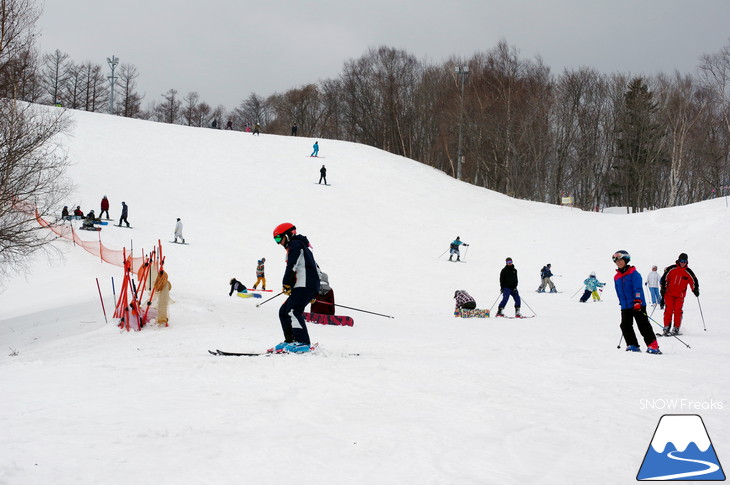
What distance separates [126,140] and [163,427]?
1796 inches

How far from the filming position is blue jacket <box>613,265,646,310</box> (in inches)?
362

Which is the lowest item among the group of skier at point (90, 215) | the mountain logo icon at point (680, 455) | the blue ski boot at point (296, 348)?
the blue ski boot at point (296, 348)

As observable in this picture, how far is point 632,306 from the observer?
9.23m

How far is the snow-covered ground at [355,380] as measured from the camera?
367cm

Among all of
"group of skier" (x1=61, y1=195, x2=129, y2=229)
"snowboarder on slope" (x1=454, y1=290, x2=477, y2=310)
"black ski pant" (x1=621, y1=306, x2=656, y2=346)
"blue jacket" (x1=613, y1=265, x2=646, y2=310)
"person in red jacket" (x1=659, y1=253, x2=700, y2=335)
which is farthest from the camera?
"group of skier" (x1=61, y1=195, x2=129, y2=229)

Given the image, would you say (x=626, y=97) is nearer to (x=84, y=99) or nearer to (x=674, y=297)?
(x=674, y=297)

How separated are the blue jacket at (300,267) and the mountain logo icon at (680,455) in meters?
4.84

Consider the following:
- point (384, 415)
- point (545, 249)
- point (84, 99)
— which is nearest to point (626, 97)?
point (545, 249)

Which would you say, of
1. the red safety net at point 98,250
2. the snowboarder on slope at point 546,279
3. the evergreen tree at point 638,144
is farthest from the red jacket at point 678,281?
the evergreen tree at point 638,144

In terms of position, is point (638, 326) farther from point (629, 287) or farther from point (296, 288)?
point (296, 288)

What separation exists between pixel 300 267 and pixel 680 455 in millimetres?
5242

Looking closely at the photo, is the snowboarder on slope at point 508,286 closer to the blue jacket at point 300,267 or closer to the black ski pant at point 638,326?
the black ski pant at point 638,326

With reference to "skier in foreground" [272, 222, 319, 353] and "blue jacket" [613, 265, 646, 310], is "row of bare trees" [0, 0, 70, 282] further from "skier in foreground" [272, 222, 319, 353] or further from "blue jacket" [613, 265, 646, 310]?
"blue jacket" [613, 265, 646, 310]

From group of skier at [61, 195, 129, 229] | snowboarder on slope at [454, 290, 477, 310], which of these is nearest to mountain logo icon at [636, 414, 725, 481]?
snowboarder on slope at [454, 290, 477, 310]
